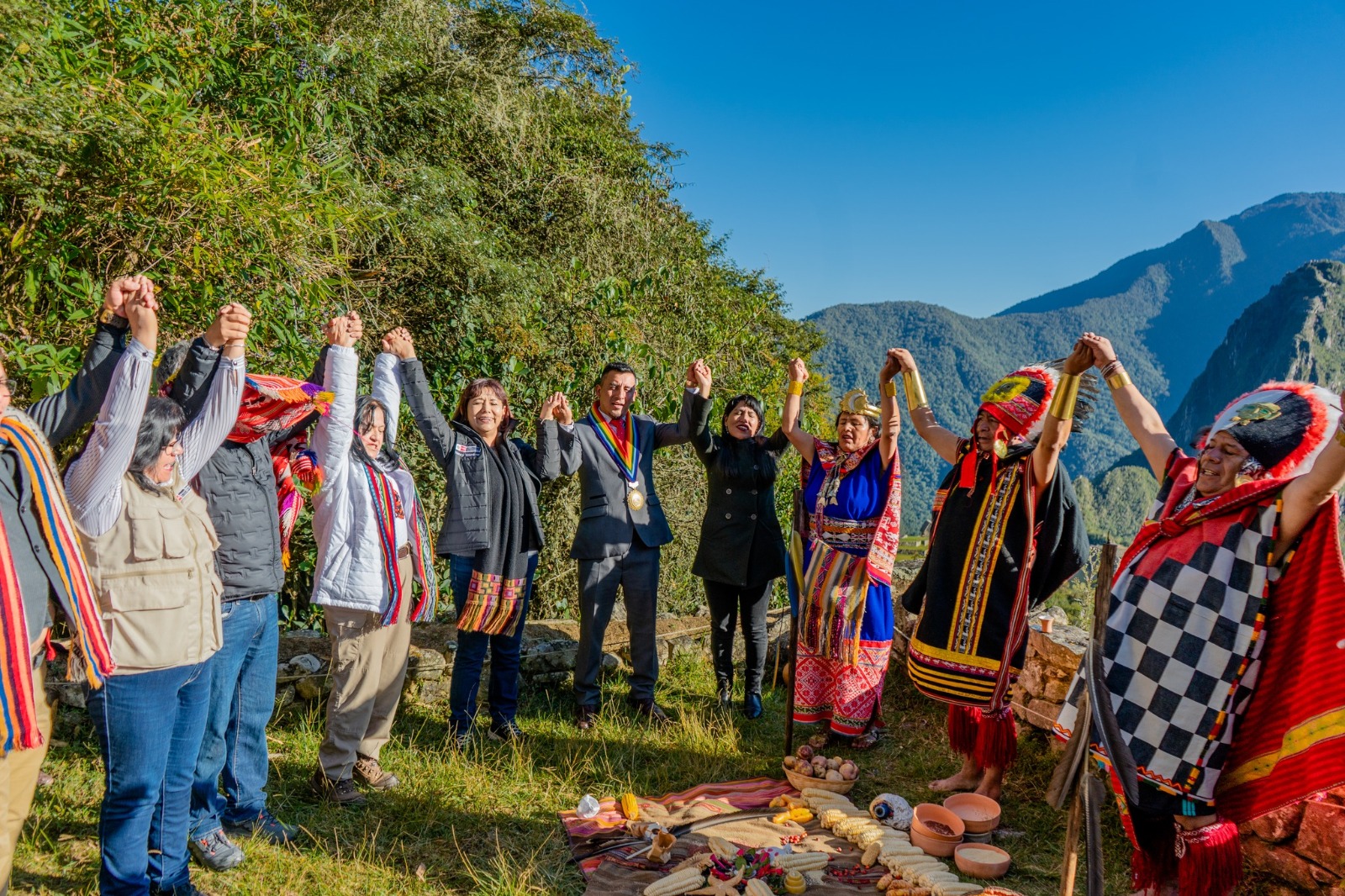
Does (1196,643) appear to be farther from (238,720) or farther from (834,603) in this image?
(238,720)

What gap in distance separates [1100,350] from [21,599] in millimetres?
3436

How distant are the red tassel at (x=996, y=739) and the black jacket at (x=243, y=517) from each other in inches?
122

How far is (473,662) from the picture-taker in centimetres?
408

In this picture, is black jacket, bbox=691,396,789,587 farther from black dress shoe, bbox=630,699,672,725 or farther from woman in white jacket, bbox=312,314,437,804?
woman in white jacket, bbox=312,314,437,804

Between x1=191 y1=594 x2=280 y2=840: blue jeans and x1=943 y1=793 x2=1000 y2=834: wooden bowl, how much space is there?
9.60 feet

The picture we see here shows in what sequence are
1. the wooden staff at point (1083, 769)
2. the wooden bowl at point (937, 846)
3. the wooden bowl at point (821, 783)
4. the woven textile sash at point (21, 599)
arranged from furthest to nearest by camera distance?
the wooden bowl at point (821, 783) → the wooden bowl at point (937, 846) → the woven textile sash at point (21, 599) → the wooden staff at point (1083, 769)

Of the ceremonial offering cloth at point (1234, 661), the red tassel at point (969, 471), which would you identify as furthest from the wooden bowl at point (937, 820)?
the red tassel at point (969, 471)

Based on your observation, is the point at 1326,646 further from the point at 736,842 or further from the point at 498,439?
the point at 498,439

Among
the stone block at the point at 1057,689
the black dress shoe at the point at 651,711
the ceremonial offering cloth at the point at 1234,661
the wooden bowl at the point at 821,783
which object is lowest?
the wooden bowl at the point at 821,783

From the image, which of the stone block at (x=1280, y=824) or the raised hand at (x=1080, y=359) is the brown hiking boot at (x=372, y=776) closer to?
the raised hand at (x=1080, y=359)

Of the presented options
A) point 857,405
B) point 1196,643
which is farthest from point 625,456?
point 1196,643

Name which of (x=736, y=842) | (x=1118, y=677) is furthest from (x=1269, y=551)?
(x=736, y=842)

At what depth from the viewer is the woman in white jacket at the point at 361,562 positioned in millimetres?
3168

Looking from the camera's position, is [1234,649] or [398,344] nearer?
[1234,649]
